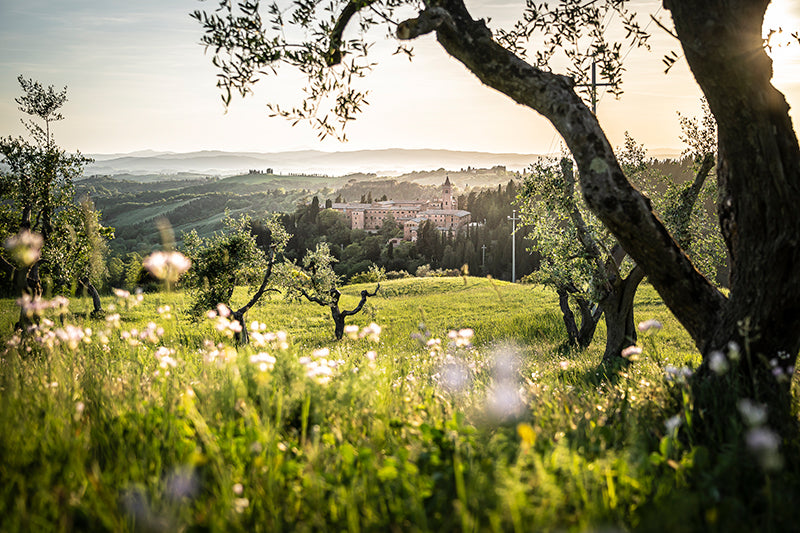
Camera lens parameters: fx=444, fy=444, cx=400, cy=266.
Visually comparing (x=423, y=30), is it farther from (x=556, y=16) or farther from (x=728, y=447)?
(x=728, y=447)

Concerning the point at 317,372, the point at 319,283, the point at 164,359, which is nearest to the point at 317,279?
the point at 319,283

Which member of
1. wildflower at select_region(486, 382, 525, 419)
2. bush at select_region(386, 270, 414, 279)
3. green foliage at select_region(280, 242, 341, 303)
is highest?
wildflower at select_region(486, 382, 525, 419)

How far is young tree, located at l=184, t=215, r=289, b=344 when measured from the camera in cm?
1738

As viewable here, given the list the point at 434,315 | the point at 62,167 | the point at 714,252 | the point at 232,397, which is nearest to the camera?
the point at 232,397

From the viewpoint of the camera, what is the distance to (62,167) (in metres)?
14.1

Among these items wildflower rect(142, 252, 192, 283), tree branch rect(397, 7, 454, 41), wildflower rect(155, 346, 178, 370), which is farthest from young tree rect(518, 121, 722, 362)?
wildflower rect(155, 346, 178, 370)

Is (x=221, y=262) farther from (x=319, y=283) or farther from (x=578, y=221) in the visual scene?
(x=578, y=221)

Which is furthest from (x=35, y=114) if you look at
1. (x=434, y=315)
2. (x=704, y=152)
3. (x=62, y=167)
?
(x=434, y=315)

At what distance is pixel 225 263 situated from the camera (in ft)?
57.2

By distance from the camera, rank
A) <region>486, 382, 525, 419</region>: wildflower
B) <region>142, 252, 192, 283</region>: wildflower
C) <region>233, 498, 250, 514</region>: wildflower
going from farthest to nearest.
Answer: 1. <region>142, 252, 192, 283</region>: wildflower
2. <region>486, 382, 525, 419</region>: wildflower
3. <region>233, 498, 250, 514</region>: wildflower

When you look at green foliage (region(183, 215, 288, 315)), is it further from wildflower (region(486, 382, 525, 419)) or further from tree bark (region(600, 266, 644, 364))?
wildflower (region(486, 382, 525, 419))

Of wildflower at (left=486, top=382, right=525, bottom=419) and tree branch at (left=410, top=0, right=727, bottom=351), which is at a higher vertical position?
tree branch at (left=410, top=0, right=727, bottom=351)

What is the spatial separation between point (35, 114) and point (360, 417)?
1636 centimetres

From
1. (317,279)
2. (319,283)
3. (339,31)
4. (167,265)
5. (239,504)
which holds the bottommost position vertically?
(319,283)
